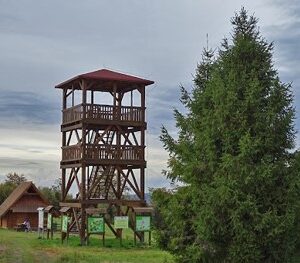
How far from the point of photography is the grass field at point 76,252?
23.2m

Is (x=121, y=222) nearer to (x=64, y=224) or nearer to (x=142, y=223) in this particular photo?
(x=142, y=223)

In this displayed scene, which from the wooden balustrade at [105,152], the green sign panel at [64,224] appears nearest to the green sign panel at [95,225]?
the green sign panel at [64,224]

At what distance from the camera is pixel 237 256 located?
1421cm

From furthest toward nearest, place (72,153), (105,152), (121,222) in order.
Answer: (72,153), (105,152), (121,222)

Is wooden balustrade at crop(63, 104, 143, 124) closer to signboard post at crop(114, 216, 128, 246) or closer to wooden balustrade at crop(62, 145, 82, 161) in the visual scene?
wooden balustrade at crop(62, 145, 82, 161)

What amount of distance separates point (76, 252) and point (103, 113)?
9.43 meters

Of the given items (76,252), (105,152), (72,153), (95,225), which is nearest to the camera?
(76,252)

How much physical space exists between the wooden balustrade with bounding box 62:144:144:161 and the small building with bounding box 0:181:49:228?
59.6 feet

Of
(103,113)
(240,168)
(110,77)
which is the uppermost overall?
(110,77)

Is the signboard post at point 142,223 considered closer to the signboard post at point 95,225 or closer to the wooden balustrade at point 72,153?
the signboard post at point 95,225

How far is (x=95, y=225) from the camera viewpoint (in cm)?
3102

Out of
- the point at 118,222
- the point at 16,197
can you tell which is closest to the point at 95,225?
the point at 118,222

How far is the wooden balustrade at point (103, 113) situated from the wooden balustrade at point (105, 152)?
5.22 feet

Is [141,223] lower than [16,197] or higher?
lower
